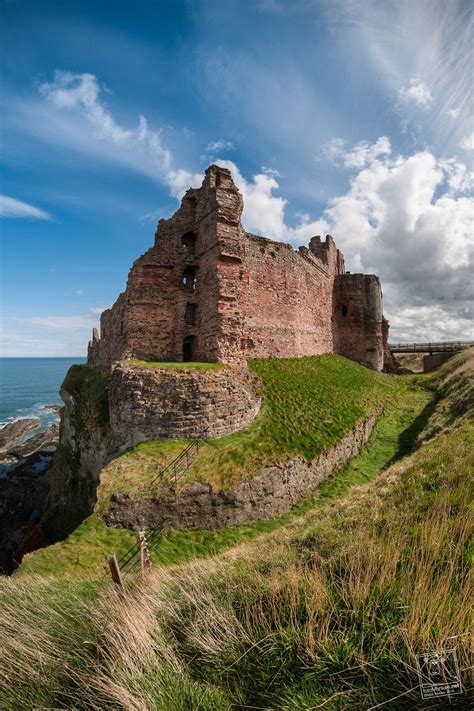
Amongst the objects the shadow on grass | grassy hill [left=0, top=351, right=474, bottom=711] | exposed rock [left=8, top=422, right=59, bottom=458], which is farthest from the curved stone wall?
exposed rock [left=8, top=422, right=59, bottom=458]

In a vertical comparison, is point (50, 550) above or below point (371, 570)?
below

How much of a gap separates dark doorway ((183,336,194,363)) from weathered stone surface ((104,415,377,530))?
9138 millimetres

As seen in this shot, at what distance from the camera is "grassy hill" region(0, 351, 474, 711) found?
288cm

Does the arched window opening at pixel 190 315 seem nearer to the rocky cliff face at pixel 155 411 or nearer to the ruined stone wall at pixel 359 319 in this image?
the rocky cliff face at pixel 155 411

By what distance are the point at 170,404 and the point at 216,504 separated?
389 cm

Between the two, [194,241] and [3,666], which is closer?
[3,666]

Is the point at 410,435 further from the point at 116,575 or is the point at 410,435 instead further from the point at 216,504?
the point at 116,575

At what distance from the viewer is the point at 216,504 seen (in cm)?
1044

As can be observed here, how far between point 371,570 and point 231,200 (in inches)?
660

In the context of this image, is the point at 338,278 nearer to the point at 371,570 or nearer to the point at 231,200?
the point at 231,200

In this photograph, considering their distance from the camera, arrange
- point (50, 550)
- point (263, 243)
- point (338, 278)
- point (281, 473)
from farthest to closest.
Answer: point (338, 278), point (263, 243), point (281, 473), point (50, 550)

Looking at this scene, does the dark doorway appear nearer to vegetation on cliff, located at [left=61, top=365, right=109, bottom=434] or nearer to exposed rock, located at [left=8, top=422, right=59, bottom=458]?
vegetation on cliff, located at [left=61, top=365, right=109, bottom=434]

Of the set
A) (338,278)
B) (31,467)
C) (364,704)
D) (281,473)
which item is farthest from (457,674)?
(31,467)

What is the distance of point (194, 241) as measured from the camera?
63.1 feet
